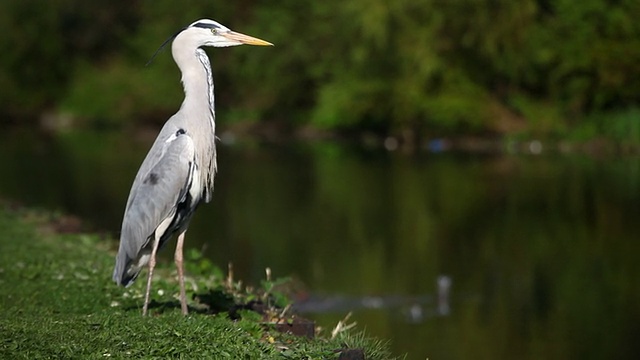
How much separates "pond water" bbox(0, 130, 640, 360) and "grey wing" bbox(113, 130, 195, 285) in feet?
15.9

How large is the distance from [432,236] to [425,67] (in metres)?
22.3

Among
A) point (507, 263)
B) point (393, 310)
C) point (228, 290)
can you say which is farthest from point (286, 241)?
point (228, 290)

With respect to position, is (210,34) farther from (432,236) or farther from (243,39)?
(432,236)

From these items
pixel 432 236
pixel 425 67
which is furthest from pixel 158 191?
pixel 425 67

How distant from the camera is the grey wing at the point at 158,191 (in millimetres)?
7590

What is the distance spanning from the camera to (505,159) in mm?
35656

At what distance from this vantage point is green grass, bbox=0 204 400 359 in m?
6.39

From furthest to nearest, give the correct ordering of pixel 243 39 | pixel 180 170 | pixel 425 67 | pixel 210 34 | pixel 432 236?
pixel 425 67 < pixel 432 236 < pixel 210 34 < pixel 243 39 < pixel 180 170

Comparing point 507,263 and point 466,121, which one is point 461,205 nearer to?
point 507,263

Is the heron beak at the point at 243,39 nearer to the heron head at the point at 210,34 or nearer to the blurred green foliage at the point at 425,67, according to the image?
the heron head at the point at 210,34

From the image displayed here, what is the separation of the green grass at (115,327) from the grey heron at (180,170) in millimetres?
400

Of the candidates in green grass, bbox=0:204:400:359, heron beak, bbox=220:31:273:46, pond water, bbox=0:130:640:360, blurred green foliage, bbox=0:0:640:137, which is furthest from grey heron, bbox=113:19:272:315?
blurred green foliage, bbox=0:0:640:137

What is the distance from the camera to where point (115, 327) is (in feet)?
22.3

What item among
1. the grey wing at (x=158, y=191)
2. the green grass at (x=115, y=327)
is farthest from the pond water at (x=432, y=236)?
the grey wing at (x=158, y=191)
